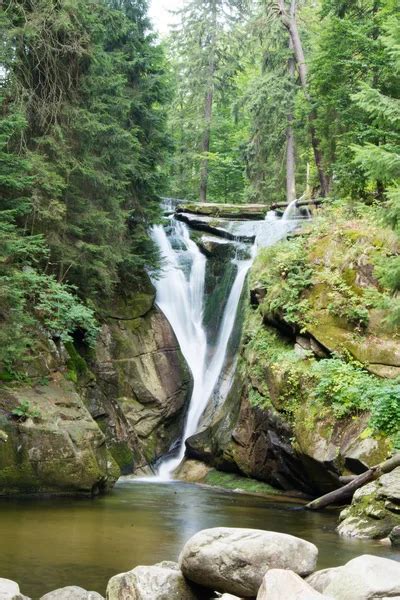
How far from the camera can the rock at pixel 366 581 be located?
4770 millimetres

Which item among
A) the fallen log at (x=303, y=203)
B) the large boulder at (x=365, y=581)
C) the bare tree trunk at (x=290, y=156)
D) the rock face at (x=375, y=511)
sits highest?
the bare tree trunk at (x=290, y=156)

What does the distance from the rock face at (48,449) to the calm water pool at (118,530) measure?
0.40m

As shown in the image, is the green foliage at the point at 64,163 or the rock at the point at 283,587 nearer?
the rock at the point at 283,587

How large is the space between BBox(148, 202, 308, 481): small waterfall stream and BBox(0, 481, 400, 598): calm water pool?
4194mm

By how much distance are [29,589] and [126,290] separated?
12827 millimetres

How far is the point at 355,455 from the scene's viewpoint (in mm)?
10891

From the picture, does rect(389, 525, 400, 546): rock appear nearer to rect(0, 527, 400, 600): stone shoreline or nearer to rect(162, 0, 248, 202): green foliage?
rect(0, 527, 400, 600): stone shoreline

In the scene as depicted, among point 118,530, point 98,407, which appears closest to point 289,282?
point 98,407

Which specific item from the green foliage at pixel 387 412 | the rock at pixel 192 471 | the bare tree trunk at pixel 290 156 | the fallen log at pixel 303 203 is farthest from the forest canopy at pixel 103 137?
the rock at pixel 192 471

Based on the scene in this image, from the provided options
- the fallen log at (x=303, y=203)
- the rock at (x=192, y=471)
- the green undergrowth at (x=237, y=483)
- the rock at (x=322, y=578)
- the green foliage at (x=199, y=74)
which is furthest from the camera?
the green foliage at (x=199, y=74)

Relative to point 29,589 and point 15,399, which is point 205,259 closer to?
point 15,399

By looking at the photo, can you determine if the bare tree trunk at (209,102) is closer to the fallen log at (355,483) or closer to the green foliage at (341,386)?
the green foliage at (341,386)

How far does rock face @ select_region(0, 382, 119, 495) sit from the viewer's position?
11.3m

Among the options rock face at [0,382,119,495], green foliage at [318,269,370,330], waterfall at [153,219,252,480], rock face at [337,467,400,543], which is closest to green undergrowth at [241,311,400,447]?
green foliage at [318,269,370,330]
